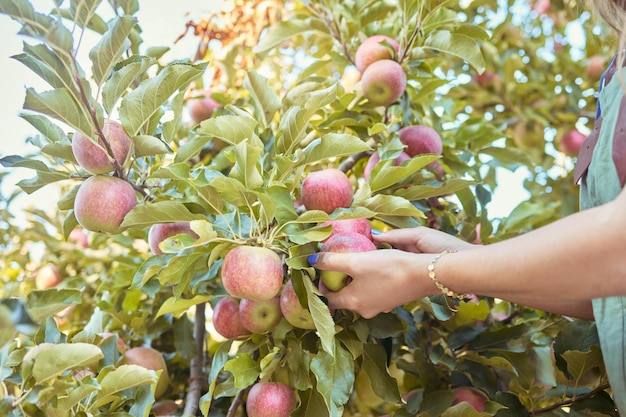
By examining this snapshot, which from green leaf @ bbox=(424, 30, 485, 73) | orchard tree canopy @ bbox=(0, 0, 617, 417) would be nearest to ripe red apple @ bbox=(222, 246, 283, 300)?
orchard tree canopy @ bbox=(0, 0, 617, 417)

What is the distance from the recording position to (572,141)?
2.43m

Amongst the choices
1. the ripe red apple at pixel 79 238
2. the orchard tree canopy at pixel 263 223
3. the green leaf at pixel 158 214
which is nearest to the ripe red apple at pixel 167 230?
the orchard tree canopy at pixel 263 223

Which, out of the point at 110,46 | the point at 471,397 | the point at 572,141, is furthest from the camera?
the point at 572,141

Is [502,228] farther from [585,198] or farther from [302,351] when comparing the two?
[302,351]

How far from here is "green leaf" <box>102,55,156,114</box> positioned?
3.22 feet

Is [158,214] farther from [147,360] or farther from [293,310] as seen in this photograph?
[147,360]

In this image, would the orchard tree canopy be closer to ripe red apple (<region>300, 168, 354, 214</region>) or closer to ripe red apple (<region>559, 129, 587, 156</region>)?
ripe red apple (<region>300, 168, 354, 214</region>)

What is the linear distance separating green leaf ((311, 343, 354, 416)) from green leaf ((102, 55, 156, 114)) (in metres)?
0.55

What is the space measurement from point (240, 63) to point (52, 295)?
4.64ft

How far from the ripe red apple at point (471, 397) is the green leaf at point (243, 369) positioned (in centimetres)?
44

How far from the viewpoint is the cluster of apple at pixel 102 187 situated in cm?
105

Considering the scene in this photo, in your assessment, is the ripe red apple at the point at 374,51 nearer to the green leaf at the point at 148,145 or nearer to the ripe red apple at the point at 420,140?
the ripe red apple at the point at 420,140

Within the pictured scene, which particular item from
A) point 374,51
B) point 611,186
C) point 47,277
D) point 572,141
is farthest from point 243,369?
point 572,141

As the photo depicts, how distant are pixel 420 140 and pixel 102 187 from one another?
0.71 meters
